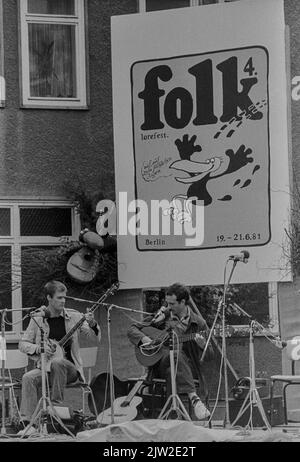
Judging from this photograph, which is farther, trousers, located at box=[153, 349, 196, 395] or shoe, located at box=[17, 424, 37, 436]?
trousers, located at box=[153, 349, 196, 395]

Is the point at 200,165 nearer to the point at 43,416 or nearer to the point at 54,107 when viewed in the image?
the point at 54,107

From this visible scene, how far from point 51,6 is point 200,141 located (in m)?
2.74

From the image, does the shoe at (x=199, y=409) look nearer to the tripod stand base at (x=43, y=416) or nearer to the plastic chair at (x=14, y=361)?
the tripod stand base at (x=43, y=416)

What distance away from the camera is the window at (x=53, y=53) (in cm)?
1620

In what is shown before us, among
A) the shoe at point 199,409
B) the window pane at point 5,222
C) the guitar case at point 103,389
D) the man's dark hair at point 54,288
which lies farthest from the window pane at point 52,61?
the shoe at point 199,409

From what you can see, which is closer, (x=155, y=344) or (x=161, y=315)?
(x=161, y=315)

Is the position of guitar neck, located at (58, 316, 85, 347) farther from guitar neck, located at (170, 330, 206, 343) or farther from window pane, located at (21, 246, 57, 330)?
window pane, located at (21, 246, 57, 330)

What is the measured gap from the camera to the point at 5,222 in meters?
16.0

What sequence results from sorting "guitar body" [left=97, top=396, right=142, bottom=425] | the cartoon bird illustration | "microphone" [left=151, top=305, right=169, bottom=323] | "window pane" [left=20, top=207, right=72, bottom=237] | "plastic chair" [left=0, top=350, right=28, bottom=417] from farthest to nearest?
"window pane" [left=20, top=207, right=72, bottom=237]
the cartoon bird illustration
"plastic chair" [left=0, top=350, right=28, bottom=417]
"guitar body" [left=97, top=396, right=142, bottom=425]
"microphone" [left=151, top=305, right=169, bottom=323]

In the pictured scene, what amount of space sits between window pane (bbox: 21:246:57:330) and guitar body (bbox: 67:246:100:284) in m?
0.24

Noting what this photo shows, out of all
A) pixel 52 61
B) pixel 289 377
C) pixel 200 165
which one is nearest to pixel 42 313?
pixel 289 377

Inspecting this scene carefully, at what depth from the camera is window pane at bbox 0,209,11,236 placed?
628 inches
